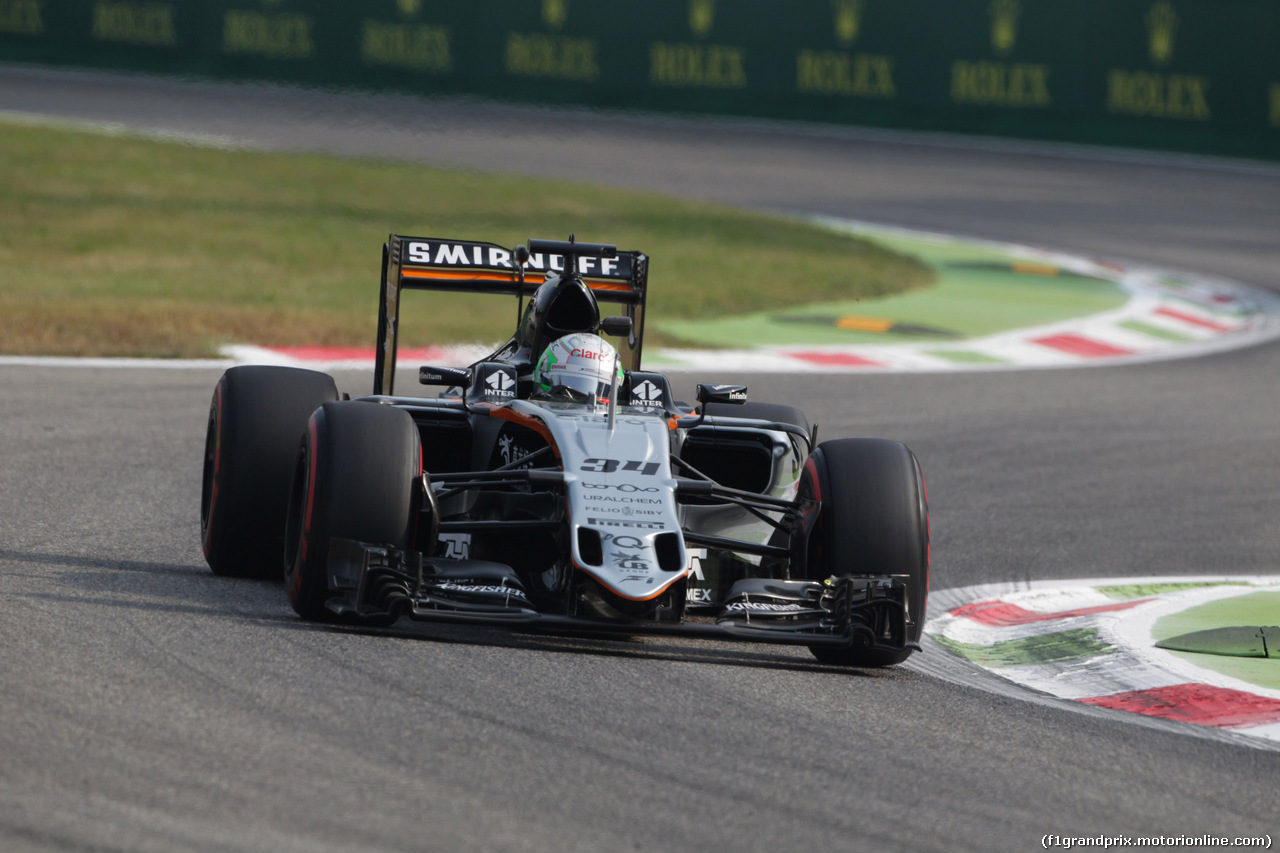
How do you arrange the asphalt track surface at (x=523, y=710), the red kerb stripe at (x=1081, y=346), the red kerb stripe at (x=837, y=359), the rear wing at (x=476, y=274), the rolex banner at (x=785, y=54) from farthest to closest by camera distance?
the rolex banner at (x=785, y=54) → the red kerb stripe at (x=1081, y=346) → the red kerb stripe at (x=837, y=359) → the rear wing at (x=476, y=274) → the asphalt track surface at (x=523, y=710)

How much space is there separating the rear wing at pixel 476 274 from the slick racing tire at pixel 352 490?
5.47 feet

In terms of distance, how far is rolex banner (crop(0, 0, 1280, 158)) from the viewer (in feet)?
83.6

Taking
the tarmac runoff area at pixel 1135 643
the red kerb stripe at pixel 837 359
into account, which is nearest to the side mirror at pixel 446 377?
the tarmac runoff area at pixel 1135 643

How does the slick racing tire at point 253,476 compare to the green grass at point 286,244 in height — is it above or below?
below

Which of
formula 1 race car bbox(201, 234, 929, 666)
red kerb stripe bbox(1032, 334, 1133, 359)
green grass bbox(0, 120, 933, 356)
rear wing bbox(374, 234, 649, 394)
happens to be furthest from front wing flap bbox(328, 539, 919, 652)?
red kerb stripe bbox(1032, 334, 1133, 359)

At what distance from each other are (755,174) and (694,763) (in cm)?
1966

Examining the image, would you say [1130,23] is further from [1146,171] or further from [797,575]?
[797,575]

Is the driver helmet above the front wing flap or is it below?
above

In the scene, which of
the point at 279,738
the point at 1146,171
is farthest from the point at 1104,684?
the point at 1146,171

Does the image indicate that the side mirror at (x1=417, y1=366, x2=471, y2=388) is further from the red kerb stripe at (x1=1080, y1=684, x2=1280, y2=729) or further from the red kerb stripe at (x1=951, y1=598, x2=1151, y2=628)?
the red kerb stripe at (x1=1080, y1=684, x2=1280, y2=729)

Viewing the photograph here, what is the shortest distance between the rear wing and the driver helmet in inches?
32.4

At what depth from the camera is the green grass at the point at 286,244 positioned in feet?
42.5

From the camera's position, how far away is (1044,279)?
59.0 ft

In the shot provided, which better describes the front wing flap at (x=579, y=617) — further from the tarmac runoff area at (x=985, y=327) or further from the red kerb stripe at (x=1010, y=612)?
the tarmac runoff area at (x=985, y=327)
